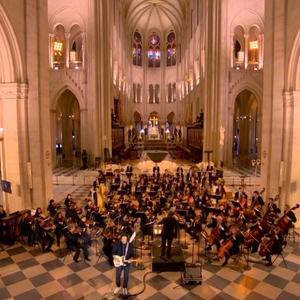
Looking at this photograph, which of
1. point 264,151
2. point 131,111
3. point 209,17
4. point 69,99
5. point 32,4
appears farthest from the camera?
point 131,111

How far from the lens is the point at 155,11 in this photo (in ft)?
159

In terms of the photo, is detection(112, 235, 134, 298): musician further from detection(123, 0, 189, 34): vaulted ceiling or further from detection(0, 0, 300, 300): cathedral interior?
detection(123, 0, 189, 34): vaulted ceiling

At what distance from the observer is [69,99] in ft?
103

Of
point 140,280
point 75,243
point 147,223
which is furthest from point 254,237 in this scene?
point 75,243

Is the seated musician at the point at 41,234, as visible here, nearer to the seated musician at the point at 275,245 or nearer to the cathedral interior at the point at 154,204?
the cathedral interior at the point at 154,204

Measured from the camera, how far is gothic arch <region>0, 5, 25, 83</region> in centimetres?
1052

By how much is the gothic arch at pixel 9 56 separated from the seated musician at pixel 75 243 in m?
6.46

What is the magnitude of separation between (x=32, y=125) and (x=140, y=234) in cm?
617

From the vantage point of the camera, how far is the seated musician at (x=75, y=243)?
849 centimetres

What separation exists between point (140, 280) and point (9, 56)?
9.29 metres

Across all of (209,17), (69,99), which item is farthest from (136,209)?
(69,99)

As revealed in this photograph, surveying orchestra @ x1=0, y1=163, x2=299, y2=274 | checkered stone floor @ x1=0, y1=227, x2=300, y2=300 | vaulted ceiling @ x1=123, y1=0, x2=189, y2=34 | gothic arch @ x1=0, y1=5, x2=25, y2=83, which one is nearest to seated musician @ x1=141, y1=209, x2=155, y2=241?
orchestra @ x1=0, y1=163, x2=299, y2=274

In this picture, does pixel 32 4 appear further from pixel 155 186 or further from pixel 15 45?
pixel 155 186

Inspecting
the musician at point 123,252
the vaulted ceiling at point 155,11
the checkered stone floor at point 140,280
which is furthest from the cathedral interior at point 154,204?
the vaulted ceiling at point 155,11
